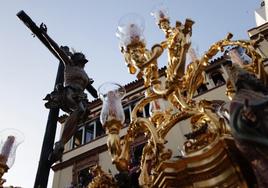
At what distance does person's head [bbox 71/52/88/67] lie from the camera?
564 centimetres

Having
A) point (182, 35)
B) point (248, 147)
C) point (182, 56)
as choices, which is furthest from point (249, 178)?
point (182, 35)

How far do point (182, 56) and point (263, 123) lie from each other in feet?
7.16

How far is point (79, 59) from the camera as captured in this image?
5684 millimetres

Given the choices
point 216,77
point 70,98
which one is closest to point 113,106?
point 70,98

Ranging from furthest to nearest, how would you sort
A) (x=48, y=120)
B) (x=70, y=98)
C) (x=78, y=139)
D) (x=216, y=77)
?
(x=78, y=139) → (x=216, y=77) → (x=70, y=98) → (x=48, y=120)

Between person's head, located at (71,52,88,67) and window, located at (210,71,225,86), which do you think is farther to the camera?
window, located at (210,71,225,86)

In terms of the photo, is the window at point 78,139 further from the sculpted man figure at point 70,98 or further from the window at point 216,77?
the sculpted man figure at point 70,98

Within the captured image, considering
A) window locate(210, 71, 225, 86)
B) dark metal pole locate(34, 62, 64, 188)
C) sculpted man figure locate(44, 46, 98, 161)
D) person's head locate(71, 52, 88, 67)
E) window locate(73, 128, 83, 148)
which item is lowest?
dark metal pole locate(34, 62, 64, 188)

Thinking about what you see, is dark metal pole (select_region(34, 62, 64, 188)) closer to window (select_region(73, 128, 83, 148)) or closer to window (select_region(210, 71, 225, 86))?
window (select_region(210, 71, 225, 86))

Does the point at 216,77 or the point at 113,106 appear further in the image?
the point at 216,77

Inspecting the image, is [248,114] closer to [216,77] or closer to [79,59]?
[79,59]

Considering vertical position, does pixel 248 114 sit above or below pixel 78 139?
below

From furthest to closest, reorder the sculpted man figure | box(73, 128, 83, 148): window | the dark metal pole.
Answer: box(73, 128, 83, 148): window
the sculpted man figure
the dark metal pole

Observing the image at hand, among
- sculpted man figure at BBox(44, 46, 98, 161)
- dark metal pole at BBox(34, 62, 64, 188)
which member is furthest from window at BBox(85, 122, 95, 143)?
dark metal pole at BBox(34, 62, 64, 188)
